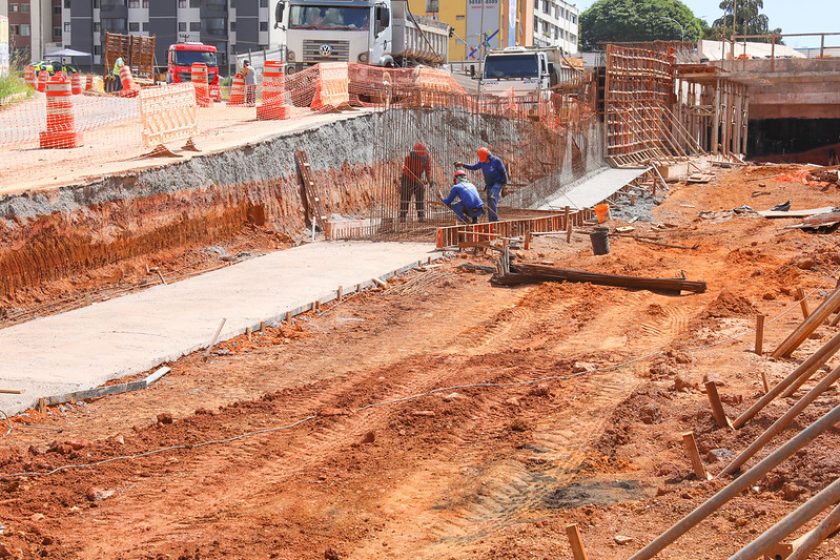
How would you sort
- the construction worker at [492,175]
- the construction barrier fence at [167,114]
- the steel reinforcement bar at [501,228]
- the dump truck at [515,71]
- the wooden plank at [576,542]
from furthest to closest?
the dump truck at [515,71], the construction barrier fence at [167,114], the construction worker at [492,175], the steel reinforcement bar at [501,228], the wooden plank at [576,542]

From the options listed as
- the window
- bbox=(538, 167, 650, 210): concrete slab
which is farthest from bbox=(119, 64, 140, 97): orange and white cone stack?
the window

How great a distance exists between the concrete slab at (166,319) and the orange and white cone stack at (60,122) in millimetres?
5881

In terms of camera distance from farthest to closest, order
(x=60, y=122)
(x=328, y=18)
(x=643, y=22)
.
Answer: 1. (x=643, y=22)
2. (x=328, y=18)
3. (x=60, y=122)

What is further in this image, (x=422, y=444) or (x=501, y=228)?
(x=501, y=228)

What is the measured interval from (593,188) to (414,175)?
9.52 meters

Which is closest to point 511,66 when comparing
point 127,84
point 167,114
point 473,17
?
point 127,84

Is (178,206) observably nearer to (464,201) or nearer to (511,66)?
(464,201)

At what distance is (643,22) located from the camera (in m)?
109

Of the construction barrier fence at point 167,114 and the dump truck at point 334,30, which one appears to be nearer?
the construction barrier fence at point 167,114

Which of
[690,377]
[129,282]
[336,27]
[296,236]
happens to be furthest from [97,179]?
[336,27]

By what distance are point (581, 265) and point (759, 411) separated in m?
10.0

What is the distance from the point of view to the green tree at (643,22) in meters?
108

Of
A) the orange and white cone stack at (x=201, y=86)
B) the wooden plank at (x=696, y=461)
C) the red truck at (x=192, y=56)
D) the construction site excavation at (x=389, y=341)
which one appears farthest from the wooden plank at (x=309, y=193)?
the red truck at (x=192, y=56)

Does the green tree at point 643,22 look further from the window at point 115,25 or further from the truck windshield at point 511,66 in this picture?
the truck windshield at point 511,66
